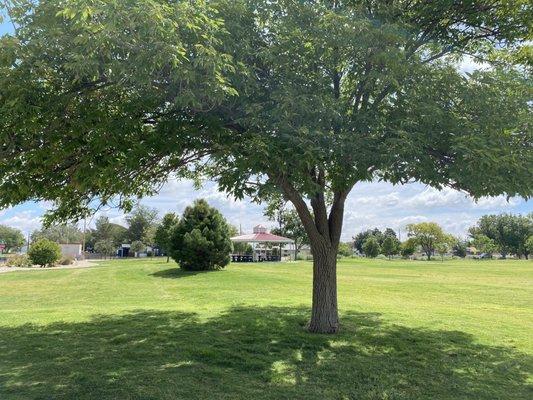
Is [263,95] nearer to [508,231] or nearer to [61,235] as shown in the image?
[508,231]

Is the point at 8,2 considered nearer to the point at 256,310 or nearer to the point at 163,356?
the point at 163,356

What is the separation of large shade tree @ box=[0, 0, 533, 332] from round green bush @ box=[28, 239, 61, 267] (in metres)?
31.7

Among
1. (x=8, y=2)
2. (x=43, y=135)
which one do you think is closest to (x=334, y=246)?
(x=43, y=135)

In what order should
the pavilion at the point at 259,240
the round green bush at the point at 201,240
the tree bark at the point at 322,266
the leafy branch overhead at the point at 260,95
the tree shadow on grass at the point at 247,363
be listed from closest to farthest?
the leafy branch overhead at the point at 260,95 → the tree shadow on grass at the point at 247,363 → the tree bark at the point at 322,266 → the round green bush at the point at 201,240 → the pavilion at the point at 259,240

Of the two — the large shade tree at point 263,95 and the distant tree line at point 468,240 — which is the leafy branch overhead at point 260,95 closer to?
the large shade tree at point 263,95

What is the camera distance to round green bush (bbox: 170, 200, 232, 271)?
24.9 metres

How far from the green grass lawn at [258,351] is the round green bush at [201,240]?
10.6m

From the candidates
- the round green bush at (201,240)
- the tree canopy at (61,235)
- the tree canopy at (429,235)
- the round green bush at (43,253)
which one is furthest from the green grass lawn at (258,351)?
the tree canopy at (61,235)

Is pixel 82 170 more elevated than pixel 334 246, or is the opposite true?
pixel 82 170

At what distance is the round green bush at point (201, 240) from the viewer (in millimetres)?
24875

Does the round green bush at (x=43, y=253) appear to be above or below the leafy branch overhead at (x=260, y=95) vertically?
below

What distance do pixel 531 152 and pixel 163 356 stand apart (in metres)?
5.84

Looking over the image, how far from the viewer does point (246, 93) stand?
19.4 ft

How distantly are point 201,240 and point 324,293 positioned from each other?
53.0ft
